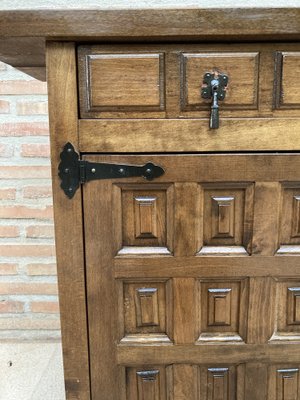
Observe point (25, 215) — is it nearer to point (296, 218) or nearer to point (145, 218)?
point (145, 218)

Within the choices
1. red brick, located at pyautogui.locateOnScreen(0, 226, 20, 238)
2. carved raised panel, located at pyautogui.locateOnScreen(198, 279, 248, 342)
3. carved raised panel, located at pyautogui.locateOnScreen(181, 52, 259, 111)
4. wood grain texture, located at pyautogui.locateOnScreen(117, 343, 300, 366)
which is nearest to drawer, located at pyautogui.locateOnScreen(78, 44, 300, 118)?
carved raised panel, located at pyautogui.locateOnScreen(181, 52, 259, 111)

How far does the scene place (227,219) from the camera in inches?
32.7

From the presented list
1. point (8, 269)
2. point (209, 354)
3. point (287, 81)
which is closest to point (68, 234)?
point (209, 354)

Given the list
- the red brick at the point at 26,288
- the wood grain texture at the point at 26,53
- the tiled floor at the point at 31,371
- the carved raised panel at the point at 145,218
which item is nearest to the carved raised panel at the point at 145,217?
the carved raised panel at the point at 145,218

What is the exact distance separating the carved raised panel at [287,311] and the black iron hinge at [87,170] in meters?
0.32

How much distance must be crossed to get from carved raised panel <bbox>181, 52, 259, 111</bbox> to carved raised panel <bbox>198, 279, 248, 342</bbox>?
33cm

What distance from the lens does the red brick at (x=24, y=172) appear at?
1.49 metres

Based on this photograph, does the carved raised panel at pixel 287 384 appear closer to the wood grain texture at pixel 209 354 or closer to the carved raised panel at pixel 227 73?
the wood grain texture at pixel 209 354

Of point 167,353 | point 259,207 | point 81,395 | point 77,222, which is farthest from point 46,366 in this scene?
point 259,207

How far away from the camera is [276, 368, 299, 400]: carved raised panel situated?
0.90 m

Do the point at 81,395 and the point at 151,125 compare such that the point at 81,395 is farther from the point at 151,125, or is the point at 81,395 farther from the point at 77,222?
the point at 151,125

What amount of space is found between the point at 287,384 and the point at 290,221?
0.33 meters

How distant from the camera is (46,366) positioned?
1479mm

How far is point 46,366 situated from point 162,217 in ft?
2.92
